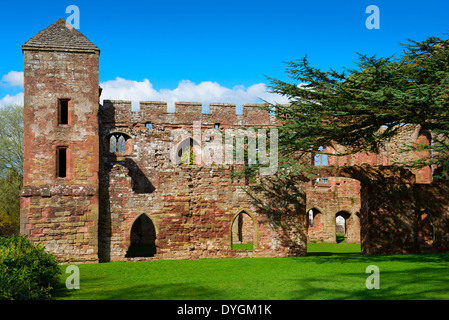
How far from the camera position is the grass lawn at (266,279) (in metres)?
9.51

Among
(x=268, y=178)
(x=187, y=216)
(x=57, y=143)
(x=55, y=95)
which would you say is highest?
(x=55, y=95)

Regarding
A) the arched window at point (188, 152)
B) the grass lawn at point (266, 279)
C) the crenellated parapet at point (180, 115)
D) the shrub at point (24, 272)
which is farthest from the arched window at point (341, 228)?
the shrub at point (24, 272)

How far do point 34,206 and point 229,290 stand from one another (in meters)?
9.47

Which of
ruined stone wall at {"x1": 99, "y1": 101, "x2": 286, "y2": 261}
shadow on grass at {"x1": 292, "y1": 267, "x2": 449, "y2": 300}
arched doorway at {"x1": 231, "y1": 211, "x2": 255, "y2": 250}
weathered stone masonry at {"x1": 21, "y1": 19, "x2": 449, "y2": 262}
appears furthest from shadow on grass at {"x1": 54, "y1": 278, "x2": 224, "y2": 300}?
arched doorway at {"x1": 231, "y1": 211, "x2": 255, "y2": 250}

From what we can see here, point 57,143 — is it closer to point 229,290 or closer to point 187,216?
point 187,216

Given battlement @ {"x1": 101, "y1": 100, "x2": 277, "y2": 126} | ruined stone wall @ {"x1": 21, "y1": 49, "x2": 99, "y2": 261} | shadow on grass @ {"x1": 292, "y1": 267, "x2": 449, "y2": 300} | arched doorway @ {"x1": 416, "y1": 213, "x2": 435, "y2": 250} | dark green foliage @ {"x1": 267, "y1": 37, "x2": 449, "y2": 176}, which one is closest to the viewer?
shadow on grass @ {"x1": 292, "y1": 267, "x2": 449, "y2": 300}

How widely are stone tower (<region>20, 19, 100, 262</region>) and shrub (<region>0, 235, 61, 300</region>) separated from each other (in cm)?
565

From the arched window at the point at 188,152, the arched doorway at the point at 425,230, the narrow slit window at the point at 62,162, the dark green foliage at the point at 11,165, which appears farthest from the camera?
the dark green foliage at the point at 11,165

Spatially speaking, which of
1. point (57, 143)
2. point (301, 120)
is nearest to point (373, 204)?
point (301, 120)

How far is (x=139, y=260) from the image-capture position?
1672 centimetres

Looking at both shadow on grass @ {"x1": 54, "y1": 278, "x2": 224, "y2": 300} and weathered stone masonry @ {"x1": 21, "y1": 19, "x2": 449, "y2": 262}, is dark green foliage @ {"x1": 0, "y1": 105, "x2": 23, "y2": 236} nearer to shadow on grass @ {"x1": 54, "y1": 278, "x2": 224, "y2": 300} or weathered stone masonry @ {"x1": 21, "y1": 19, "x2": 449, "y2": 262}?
weathered stone masonry @ {"x1": 21, "y1": 19, "x2": 449, "y2": 262}

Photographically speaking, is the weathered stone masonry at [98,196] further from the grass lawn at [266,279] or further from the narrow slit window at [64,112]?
the grass lawn at [266,279]

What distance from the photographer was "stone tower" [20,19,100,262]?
1673 cm

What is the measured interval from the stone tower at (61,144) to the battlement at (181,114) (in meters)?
5.99
